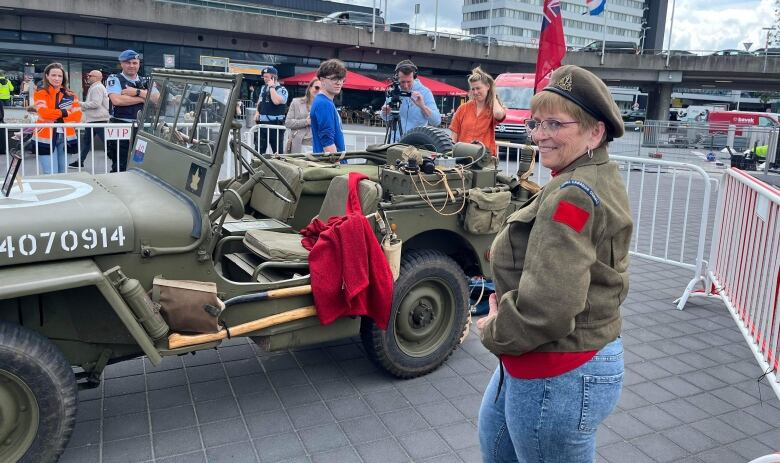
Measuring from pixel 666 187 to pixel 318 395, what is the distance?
1252 cm

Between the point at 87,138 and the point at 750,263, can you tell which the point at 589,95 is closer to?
the point at 750,263

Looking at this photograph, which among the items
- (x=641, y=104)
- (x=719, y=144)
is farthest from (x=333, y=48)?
(x=641, y=104)

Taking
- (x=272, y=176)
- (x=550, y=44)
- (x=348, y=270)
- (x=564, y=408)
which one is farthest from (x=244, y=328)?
(x=550, y=44)

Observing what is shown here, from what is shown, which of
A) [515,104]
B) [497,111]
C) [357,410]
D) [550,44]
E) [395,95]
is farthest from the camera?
[515,104]

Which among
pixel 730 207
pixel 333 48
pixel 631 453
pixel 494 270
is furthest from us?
pixel 333 48

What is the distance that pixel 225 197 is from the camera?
342 cm

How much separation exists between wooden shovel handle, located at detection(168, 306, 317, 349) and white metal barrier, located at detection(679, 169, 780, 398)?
8.48 ft

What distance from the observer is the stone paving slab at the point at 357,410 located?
342cm

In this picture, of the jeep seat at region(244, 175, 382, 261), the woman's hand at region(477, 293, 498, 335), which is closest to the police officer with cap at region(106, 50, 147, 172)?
the jeep seat at region(244, 175, 382, 261)

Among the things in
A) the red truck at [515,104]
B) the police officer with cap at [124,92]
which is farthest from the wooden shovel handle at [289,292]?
the red truck at [515,104]

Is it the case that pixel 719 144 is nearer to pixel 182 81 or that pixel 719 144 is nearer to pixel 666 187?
pixel 666 187

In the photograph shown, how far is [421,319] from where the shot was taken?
431 centimetres

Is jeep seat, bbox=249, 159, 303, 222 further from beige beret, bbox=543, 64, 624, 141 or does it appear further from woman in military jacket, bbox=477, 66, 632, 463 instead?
beige beret, bbox=543, 64, 624, 141

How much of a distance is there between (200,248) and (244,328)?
49cm
